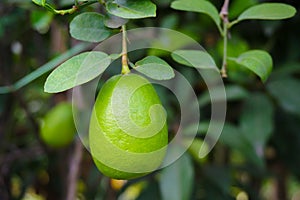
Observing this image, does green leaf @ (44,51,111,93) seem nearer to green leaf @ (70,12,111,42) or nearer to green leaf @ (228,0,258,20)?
green leaf @ (70,12,111,42)

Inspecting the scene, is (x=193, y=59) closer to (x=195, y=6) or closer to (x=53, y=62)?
(x=195, y=6)

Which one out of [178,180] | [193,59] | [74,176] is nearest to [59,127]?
[74,176]

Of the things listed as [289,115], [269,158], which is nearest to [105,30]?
[289,115]

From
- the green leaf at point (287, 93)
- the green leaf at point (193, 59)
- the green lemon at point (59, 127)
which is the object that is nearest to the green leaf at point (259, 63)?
the green leaf at point (193, 59)

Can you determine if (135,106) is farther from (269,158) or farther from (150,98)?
(269,158)

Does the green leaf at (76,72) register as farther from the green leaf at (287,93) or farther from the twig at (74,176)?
the green leaf at (287,93)
